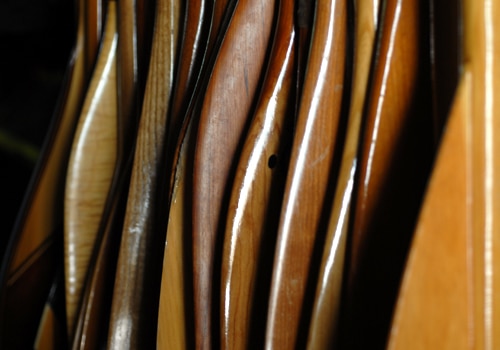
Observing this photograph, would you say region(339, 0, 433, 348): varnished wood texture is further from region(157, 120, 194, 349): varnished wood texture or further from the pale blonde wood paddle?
the pale blonde wood paddle

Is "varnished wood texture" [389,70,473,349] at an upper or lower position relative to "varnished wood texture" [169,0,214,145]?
lower

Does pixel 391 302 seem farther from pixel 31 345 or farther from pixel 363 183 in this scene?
pixel 31 345

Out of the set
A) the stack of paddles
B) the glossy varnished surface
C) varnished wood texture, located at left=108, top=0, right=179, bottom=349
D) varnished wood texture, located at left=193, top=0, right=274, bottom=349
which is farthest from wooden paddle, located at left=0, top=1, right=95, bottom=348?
the glossy varnished surface

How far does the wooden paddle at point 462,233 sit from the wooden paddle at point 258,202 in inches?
7.0

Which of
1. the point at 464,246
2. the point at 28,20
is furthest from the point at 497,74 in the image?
the point at 28,20

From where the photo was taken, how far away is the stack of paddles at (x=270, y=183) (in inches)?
13.7

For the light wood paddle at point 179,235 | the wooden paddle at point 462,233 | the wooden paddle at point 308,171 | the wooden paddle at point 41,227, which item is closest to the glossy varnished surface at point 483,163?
the wooden paddle at point 462,233

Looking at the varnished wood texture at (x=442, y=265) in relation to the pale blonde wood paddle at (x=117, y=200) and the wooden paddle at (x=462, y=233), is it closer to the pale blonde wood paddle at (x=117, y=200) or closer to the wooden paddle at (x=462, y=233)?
the wooden paddle at (x=462, y=233)

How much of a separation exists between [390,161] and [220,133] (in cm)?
16

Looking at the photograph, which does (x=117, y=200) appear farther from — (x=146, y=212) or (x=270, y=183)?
(x=270, y=183)

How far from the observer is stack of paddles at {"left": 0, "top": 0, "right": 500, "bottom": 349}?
0.35 m

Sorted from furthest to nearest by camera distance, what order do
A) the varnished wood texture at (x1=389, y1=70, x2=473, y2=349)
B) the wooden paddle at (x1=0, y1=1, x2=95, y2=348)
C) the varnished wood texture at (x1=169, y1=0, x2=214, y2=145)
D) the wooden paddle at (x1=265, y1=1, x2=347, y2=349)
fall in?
the wooden paddle at (x1=0, y1=1, x2=95, y2=348) < the varnished wood texture at (x1=169, y1=0, x2=214, y2=145) < the wooden paddle at (x1=265, y1=1, x2=347, y2=349) < the varnished wood texture at (x1=389, y1=70, x2=473, y2=349)

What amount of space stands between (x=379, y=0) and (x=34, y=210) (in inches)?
18.8

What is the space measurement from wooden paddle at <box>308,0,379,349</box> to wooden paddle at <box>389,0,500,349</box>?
0.10 m
